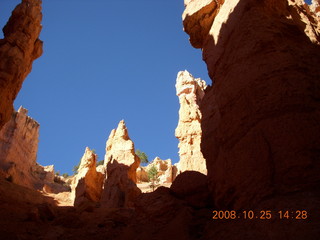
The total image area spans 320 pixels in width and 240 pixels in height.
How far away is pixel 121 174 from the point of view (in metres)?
25.0

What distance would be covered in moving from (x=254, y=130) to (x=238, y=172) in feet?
3.71

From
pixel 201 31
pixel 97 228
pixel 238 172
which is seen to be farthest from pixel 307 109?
pixel 97 228

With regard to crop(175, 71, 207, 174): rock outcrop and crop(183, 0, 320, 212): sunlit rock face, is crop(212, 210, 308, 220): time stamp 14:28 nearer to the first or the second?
crop(183, 0, 320, 212): sunlit rock face

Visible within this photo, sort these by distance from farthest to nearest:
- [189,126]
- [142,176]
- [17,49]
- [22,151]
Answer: [142,176]
[22,151]
[189,126]
[17,49]

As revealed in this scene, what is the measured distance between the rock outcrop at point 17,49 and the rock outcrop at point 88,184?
11.2 meters

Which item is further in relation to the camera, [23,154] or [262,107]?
[23,154]

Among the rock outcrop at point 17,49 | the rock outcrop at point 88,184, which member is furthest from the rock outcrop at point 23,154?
the rock outcrop at point 17,49

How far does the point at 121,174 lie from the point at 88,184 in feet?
14.2

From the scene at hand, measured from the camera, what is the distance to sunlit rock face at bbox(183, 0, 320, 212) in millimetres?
5996

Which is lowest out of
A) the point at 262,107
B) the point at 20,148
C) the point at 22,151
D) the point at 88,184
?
the point at 262,107

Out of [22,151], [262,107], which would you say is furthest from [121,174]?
[22,151]

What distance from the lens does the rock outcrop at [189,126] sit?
3111cm

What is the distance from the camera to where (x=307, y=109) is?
250 inches

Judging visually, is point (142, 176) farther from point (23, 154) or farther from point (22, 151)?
point (22, 151)
